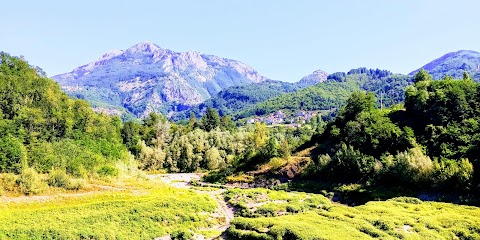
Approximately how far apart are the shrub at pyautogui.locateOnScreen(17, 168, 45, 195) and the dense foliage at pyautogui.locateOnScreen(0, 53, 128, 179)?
2.52 m

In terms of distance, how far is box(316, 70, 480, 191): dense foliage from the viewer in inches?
1849

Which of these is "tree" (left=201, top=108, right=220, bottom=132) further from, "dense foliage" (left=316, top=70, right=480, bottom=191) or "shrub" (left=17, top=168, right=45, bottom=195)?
"shrub" (left=17, top=168, right=45, bottom=195)

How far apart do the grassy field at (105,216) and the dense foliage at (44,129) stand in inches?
382

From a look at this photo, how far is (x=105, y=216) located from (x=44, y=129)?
102 feet

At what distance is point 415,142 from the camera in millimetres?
56656

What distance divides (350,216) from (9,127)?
49.3 m

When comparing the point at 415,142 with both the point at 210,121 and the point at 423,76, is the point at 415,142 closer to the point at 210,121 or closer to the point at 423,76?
the point at 423,76

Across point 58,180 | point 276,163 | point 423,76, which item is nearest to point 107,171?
point 58,180

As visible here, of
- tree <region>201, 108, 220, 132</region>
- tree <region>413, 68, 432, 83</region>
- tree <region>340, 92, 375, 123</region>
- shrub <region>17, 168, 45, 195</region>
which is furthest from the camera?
tree <region>201, 108, 220, 132</region>

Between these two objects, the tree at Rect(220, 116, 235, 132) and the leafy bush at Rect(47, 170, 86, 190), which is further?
the tree at Rect(220, 116, 235, 132)

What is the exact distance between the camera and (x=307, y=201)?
47.1 metres

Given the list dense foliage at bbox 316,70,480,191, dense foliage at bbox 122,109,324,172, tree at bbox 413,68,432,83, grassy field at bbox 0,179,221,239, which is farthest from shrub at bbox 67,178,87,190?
tree at bbox 413,68,432,83

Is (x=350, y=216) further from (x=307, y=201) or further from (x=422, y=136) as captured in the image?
(x=422, y=136)

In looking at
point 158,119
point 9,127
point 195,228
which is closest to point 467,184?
point 195,228
